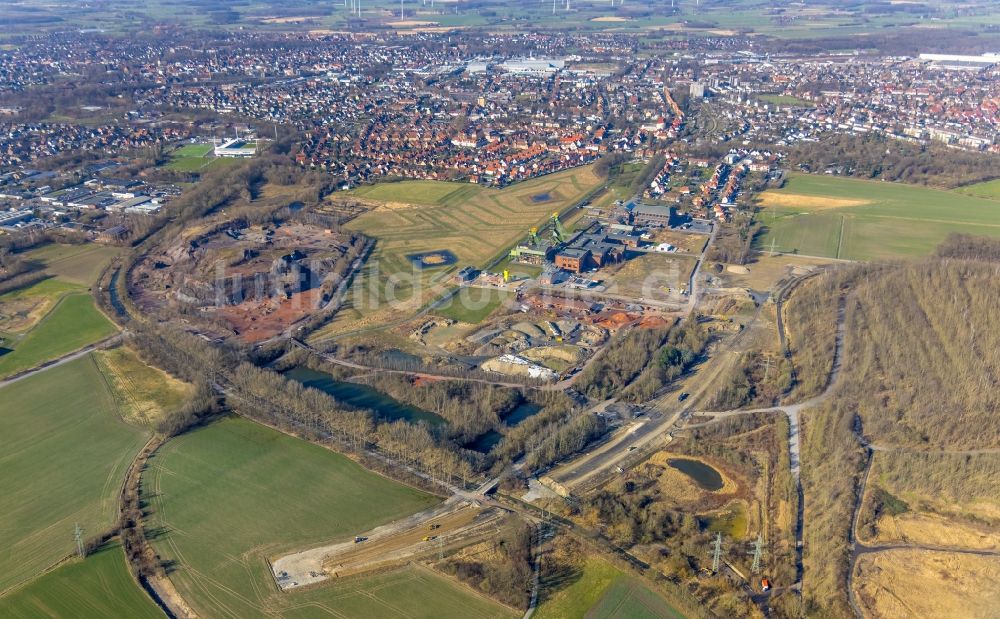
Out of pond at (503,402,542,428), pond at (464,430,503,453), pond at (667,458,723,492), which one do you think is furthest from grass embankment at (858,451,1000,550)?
pond at (464,430,503,453)

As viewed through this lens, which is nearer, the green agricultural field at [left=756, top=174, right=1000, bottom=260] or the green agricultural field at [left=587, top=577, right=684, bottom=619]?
the green agricultural field at [left=587, top=577, right=684, bottom=619]

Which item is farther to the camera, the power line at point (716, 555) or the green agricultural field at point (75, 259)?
the green agricultural field at point (75, 259)

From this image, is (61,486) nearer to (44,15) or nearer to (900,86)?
(900,86)

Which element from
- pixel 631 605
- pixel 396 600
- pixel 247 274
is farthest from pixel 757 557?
pixel 247 274

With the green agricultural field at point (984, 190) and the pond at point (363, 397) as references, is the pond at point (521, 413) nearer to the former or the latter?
the pond at point (363, 397)

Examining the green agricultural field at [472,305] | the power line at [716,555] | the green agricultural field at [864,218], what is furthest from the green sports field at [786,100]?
the power line at [716,555]

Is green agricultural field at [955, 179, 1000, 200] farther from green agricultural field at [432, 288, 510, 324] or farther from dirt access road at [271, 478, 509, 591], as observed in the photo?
dirt access road at [271, 478, 509, 591]

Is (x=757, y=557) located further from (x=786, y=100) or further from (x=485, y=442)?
(x=786, y=100)
